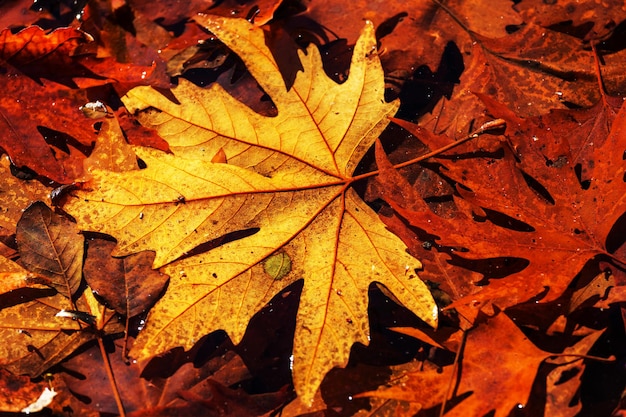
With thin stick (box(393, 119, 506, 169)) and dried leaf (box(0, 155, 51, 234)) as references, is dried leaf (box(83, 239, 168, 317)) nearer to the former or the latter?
dried leaf (box(0, 155, 51, 234))

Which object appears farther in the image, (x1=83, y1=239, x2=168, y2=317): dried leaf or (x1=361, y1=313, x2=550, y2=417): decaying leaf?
(x1=83, y1=239, x2=168, y2=317): dried leaf

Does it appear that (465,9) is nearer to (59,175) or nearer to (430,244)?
(430,244)

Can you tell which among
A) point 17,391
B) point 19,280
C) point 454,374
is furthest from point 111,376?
point 454,374

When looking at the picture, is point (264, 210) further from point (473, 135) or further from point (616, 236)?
point (616, 236)

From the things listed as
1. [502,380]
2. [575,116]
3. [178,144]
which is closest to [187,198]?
[178,144]

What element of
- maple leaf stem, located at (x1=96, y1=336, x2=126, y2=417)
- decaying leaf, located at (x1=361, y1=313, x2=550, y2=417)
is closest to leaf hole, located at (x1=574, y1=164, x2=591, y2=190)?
decaying leaf, located at (x1=361, y1=313, x2=550, y2=417)

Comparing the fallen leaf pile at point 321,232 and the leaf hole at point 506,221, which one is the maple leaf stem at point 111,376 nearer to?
the fallen leaf pile at point 321,232

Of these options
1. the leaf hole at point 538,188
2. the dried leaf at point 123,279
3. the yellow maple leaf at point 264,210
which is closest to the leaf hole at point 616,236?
the leaf hole at point 538,188
